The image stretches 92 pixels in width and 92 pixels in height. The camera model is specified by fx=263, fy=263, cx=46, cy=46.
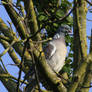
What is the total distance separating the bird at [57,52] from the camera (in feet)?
16.8

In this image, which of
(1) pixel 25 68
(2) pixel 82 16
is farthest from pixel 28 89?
(2) pixel 82 16

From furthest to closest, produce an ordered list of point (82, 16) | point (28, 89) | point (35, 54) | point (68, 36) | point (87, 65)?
point (68, 36) → point (28, 89) → point (82, 16) → point (35, 54) → point (87, 65)

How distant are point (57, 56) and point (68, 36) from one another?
0.46 metres

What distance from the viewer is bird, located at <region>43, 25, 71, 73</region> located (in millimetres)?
5117

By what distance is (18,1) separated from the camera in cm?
375

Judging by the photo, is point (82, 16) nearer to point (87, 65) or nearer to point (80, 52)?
point (80, 52)

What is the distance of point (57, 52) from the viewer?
533cm

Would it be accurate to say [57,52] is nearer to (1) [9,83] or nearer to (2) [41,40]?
(1) [9,83]

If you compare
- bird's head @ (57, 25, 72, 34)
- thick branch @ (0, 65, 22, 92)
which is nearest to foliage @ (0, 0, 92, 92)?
thick branch @ (0, 65, 22, 92)

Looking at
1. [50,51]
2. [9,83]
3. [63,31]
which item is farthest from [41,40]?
[63,31]

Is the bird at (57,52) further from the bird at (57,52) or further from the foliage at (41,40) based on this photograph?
the foliage at (41,40)

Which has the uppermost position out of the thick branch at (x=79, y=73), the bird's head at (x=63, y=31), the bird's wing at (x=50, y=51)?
the thick branch at (x=79, y=73)

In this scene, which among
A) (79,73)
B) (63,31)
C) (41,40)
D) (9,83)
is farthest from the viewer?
(63,31)

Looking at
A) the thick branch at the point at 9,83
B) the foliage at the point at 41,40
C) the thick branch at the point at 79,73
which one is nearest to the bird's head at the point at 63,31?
the foliage at the point at 41,40
